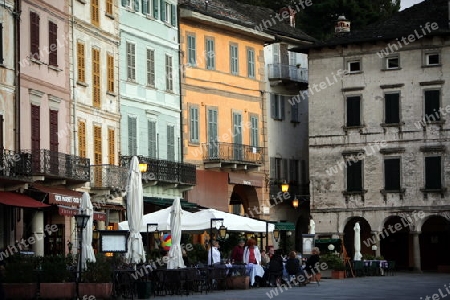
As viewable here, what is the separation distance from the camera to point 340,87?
74.3 metres

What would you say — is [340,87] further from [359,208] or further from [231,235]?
[231,235]

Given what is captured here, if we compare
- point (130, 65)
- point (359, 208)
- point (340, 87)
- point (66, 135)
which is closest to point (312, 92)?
point (340, 87)

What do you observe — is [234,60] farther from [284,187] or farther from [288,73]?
[284,187]

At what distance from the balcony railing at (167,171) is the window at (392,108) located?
1273 cm

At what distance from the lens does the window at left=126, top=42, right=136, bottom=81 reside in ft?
199

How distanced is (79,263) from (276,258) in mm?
12864

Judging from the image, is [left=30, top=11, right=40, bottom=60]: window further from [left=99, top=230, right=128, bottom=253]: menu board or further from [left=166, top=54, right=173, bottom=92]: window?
[left=99, top=230, right=128, bottom=253]: menu board

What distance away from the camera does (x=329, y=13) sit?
100 meters

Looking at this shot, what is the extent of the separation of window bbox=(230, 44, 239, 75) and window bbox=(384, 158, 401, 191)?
9.07m

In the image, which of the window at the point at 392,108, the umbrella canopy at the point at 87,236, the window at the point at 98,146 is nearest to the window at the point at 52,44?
the window at the point at 98,146

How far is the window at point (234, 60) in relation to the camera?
7075 centimetres

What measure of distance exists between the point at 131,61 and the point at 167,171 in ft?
17.1

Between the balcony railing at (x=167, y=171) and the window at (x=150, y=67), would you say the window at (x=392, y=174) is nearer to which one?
the balcony railing at (x=167, y=171)

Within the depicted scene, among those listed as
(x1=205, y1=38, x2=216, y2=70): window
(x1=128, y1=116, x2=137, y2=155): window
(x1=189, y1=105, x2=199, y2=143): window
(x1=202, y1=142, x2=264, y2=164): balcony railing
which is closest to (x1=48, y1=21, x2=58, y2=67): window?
(x1=128, y1=116, x2=137, y2=155): window
